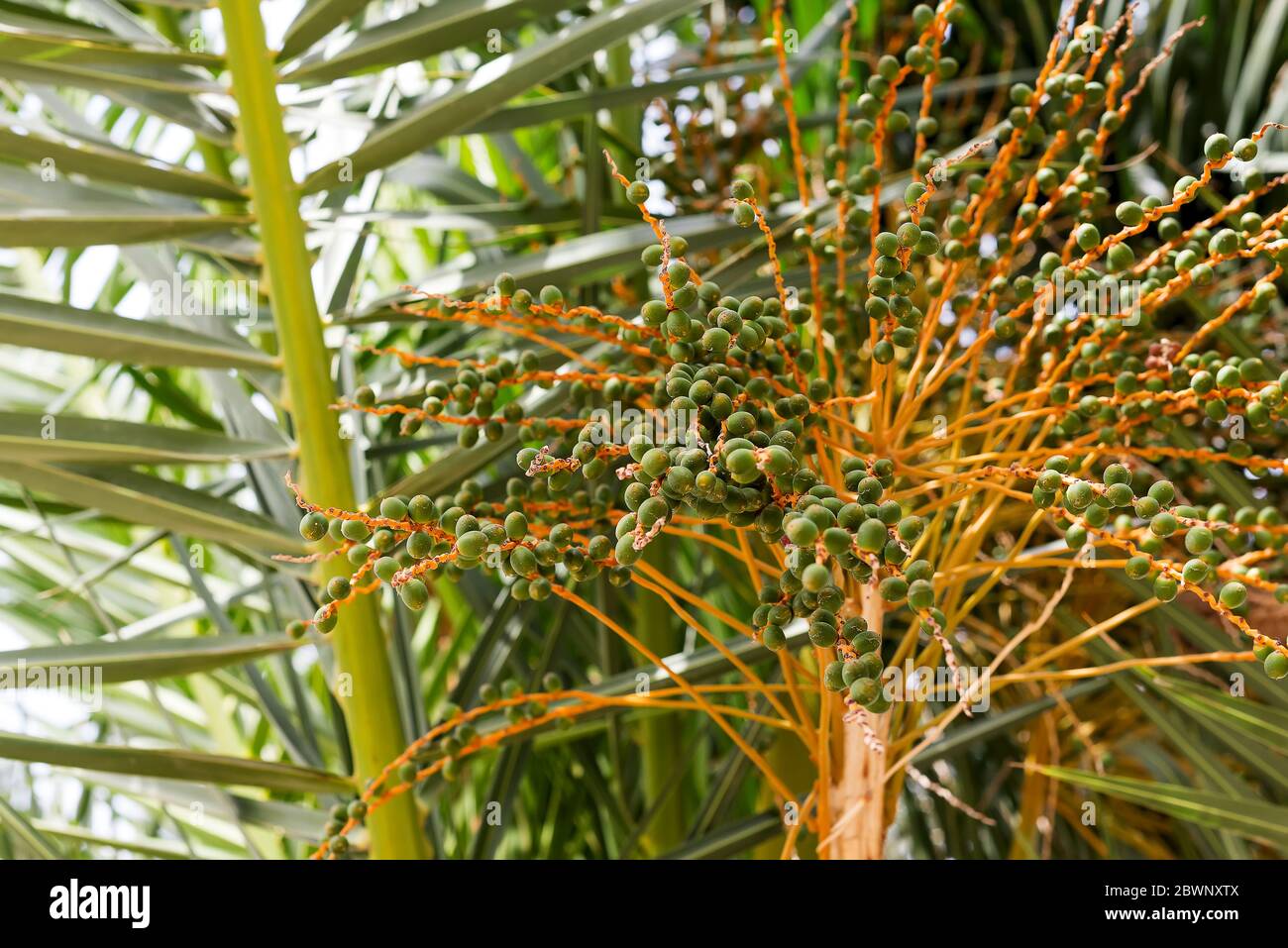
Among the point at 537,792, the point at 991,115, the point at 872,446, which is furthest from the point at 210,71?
the point at 991,115

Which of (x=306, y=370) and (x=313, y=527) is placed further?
(x=306, y=370)

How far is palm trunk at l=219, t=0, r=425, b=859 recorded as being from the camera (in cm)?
66

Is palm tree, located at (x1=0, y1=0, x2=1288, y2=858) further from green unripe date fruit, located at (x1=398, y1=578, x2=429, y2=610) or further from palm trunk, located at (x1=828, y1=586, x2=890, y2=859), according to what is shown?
green unripe date fruit, located at (x1=398, y1=578, x2=429, y2=610)

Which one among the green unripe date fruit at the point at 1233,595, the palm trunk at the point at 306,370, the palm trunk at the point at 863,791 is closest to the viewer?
the green unripe date fruit at the point at 1233,595

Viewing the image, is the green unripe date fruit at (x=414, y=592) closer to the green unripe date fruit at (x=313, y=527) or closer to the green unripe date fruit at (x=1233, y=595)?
the green unripe date fruit at (x=313, y=527)

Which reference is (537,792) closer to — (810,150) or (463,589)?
(463,589)

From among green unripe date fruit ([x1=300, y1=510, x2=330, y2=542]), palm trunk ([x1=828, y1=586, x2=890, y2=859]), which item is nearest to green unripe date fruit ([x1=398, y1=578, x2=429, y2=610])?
green unripe date fruit ([x1=300, y1=510, x2=330, y2=542])

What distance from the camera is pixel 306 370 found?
67cm

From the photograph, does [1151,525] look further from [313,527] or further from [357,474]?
[357,474]

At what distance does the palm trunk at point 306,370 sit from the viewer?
66 cm

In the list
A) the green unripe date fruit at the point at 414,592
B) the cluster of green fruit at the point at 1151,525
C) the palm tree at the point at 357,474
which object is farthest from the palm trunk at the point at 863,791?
the green unripe date fruit at the point at 414,592

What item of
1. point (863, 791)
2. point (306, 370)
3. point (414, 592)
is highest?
point (306, 370)

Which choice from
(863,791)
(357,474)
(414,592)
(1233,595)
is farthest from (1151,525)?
(357,474)

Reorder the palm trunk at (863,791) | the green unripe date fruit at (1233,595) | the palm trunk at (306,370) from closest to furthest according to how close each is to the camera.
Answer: the green unripe date fruit at (1233,595), the palm trunk at (863,791), the palm trunk at (306,370)
